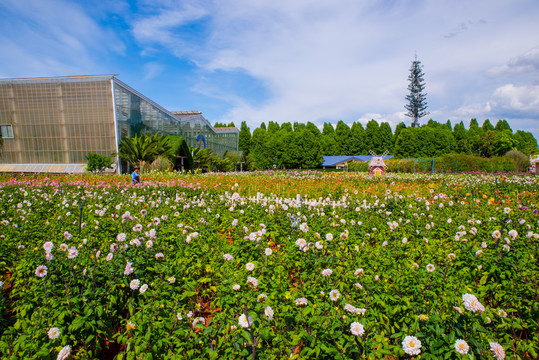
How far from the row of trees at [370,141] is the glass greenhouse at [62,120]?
1027 inches

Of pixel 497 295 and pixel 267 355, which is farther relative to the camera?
pixel 497 295

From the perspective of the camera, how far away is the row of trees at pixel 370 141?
46.6 meters

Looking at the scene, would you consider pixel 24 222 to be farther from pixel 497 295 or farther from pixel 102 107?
pixel 102 107

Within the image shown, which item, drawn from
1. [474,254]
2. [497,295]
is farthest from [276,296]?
[474,254]

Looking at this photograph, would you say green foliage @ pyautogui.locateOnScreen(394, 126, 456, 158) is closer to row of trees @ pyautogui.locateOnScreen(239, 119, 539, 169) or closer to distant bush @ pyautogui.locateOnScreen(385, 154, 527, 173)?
row of trees @ pyautogui.locateOnScreen(239, 119, 539, 169)

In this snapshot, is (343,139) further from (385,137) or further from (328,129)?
(385,137)

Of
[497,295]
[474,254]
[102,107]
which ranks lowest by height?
[497,295]

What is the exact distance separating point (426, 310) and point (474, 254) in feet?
4.05

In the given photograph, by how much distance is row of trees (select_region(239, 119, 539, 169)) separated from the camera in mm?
46562

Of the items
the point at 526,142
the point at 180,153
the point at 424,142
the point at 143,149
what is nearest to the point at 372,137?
the point at 424,142

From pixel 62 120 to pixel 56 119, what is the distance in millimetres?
591

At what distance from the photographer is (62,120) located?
77.4 feet

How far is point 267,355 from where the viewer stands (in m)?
1.67

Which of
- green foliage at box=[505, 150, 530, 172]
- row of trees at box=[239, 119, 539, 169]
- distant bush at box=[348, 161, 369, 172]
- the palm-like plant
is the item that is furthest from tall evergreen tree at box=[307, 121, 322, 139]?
the palm-like plant
